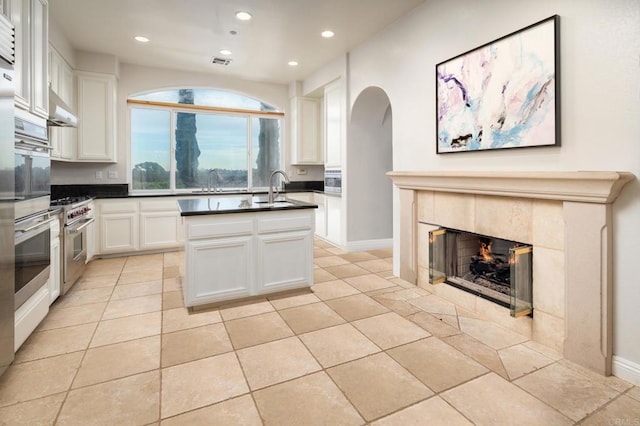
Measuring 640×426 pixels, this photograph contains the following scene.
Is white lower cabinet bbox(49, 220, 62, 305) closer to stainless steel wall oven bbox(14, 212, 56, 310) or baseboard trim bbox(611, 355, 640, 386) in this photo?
stainless steel wall oven bbox(14, 212, 56, 310)

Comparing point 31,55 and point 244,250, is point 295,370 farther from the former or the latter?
point 31,55

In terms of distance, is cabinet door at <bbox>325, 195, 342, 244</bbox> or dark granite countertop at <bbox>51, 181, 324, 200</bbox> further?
cabinet door at <bbox>325, 195, 342, 244</bbox>

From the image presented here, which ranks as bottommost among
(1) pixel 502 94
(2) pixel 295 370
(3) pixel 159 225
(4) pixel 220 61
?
(2) pixel 295 370

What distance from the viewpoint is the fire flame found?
125 inches

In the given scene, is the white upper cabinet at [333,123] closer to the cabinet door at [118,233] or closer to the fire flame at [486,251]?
the fire flame at [486,251]

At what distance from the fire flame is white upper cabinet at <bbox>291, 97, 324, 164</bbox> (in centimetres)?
396

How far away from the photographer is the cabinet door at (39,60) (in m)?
2.55

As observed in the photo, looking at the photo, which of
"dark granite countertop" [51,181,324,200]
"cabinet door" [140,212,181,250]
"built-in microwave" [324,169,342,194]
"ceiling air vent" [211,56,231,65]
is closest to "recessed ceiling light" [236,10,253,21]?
"ceiling air vent" [211,56,231,65]

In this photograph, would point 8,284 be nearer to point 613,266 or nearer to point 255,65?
point 613,266

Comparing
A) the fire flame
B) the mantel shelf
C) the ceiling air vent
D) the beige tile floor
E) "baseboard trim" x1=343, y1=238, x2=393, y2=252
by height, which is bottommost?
the beige tile floor

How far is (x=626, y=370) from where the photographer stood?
2.00 metres

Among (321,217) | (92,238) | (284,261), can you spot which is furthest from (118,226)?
(321,217)

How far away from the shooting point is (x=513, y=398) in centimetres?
184

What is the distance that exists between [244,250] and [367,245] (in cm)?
257
